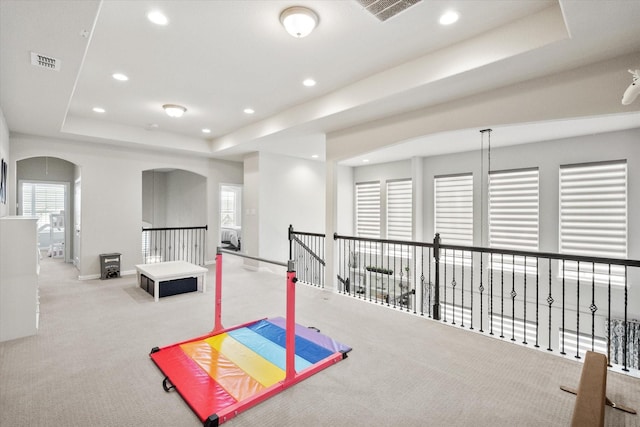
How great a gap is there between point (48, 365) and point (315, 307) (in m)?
2.87

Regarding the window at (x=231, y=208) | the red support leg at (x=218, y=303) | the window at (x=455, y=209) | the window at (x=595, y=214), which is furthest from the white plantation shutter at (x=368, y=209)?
the red support leg at (x=218, y=303)

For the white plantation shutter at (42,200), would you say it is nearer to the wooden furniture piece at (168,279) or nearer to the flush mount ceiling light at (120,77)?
the wooden furniture piece at (168,279)

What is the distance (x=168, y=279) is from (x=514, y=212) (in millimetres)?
6926

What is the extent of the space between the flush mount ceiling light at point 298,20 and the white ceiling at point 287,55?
6 centimetres

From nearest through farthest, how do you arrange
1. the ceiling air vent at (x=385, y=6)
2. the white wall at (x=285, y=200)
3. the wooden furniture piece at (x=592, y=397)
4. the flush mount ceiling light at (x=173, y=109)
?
the wooden furniture piece at (x=592, y=397)
the ceiling air vent at (x=385, y=6)
the flush mount ceiling light at (x=173, y=109)
the white wall at (x=285, y=200)

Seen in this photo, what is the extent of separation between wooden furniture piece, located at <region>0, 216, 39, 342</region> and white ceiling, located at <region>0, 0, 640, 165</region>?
161 cm

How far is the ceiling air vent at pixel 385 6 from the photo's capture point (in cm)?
232

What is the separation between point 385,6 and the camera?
2.38 metres

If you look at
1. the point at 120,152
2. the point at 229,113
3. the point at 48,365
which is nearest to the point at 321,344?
the point at 48,365

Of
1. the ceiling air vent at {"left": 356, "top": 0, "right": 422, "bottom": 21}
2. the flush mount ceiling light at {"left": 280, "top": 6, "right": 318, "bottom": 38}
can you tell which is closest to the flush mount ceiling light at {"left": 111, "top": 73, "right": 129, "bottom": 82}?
the flush mount ceiling light at {"left": 280, "top": 6, "right": 318, "bottom": 38}

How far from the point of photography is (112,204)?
6293 mm

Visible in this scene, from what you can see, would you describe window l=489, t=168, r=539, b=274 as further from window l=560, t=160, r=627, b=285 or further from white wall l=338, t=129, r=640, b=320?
window l=560, t=160, r=627, b=285

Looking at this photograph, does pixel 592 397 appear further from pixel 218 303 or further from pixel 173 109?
pixel 173 109

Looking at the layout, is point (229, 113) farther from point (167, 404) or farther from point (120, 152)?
point (167, 404)
